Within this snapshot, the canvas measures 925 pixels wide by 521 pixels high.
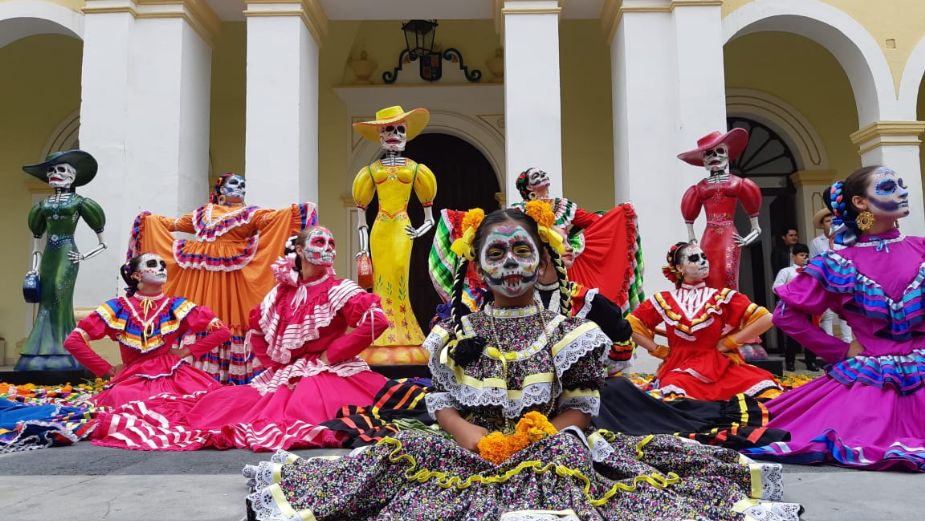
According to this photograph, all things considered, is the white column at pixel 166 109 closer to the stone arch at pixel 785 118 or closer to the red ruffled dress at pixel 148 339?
the red ruffled dress at pixel 148 339

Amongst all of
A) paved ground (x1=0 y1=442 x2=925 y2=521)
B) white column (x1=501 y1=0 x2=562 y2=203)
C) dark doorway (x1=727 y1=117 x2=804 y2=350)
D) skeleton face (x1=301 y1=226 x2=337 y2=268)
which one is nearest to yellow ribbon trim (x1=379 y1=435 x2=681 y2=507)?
paved ground (x1=0 y1=442 x2=925 y2=521)

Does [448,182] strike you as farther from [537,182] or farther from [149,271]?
[149,271]

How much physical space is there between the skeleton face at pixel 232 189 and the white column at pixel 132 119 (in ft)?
4.97

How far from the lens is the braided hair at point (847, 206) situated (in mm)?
3879

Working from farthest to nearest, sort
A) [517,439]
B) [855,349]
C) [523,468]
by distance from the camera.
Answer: [855,349] < [517,439] < [523,468]

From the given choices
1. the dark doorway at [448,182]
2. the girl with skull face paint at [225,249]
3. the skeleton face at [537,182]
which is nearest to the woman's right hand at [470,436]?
the skeleton face at [537,182]

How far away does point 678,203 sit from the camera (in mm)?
8008

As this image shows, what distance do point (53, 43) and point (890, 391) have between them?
12.2 metres

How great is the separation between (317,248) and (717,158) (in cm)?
423

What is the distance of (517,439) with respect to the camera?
2447 mm

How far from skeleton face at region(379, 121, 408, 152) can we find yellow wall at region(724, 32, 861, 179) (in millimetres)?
6700

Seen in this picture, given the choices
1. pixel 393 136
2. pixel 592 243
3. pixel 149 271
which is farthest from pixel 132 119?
pixel 592 243

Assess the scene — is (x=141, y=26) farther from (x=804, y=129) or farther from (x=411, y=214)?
(x=804, y=129)

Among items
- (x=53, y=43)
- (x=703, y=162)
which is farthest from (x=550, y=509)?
(x=53, y=43)
